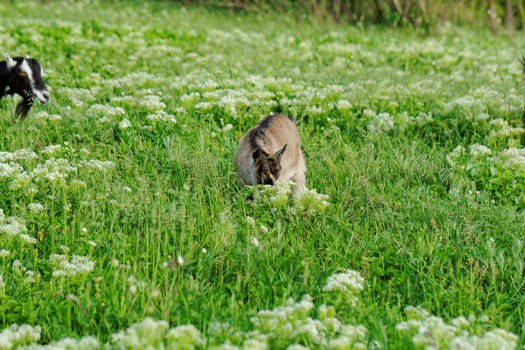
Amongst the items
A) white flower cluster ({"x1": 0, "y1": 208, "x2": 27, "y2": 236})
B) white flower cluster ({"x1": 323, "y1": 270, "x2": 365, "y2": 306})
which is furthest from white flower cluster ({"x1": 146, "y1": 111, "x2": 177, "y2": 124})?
white flower cluster ({"x1": 323, "y1": 270, "x2": 365, "y2": 306})

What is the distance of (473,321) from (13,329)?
2572 mm

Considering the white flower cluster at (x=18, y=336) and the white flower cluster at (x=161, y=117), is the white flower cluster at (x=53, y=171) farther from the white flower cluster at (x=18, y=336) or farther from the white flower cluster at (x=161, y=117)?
the white flower cluster at (x=18, y=336)

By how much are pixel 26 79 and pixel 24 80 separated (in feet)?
0.09

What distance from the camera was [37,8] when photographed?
18312mm

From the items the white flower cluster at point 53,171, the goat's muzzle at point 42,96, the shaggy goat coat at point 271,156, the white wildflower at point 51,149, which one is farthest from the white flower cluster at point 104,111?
the shaggy goat coat at point 271,156

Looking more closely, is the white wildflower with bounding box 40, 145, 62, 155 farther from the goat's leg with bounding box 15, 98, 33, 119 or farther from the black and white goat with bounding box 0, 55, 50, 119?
the goat's leg with bounding box 15, 98, 33, 119

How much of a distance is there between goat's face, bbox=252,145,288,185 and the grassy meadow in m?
0.15

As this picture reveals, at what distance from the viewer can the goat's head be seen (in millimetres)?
7707

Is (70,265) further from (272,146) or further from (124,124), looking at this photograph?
(124,124)

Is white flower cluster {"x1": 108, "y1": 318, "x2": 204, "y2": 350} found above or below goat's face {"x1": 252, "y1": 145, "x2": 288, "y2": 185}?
below

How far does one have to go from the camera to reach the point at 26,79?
25.4 ft

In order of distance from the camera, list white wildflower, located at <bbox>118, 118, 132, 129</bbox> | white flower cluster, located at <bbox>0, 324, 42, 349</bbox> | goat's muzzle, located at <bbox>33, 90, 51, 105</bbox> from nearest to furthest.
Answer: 1. white flower cluster, located at <bbox>0, 324, 42, 349</bbox>
2. white wildflower, located at <bbox>118, 118, 132, 129</bbox>
3. goat's muzzle, located at <bbox>33, 90, 51, 105</bbox>

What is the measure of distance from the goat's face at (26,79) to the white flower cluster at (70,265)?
3.28 m

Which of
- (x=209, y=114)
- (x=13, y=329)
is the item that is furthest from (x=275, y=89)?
(x=13, y=329)
